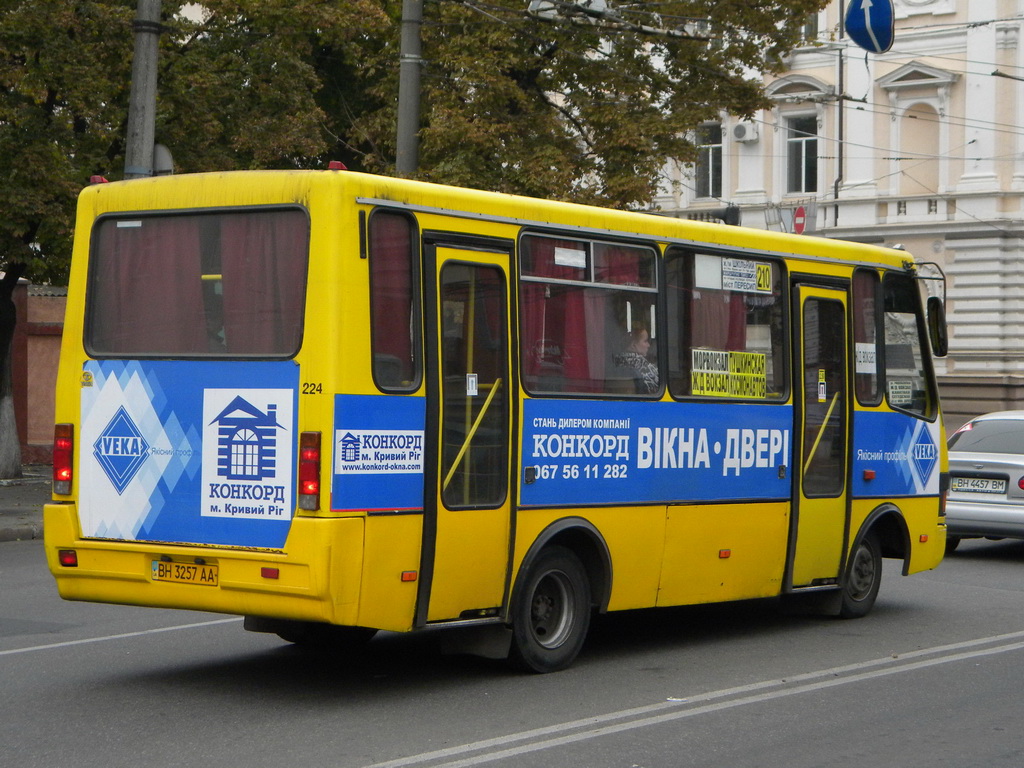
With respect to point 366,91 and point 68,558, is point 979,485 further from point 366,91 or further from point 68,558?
point 366,91

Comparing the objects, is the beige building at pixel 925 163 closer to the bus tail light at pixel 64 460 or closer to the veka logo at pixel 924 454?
the veka logo at pixel 924 454

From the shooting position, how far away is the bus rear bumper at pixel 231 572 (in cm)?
757

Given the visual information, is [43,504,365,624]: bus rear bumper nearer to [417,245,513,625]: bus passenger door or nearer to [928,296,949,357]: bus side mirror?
[417,245,513,625]: bus passenger door

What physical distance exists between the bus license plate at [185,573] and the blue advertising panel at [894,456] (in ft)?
17.7

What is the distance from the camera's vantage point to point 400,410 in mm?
7969

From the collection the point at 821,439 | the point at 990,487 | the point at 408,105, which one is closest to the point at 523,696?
the point at 821,439

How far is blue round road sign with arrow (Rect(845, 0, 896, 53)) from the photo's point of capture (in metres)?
23.1

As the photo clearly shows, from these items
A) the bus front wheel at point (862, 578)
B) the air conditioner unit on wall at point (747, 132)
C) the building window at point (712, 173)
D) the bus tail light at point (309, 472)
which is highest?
the air conditioner unit on wall at point (747, 132)

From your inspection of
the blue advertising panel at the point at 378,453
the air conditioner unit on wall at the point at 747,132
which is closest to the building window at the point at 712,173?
the air conditioner unit on wall at the point at 747,132

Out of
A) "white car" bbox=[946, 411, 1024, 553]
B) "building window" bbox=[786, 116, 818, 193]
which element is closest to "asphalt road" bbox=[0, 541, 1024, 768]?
"white car" bbox=[946, 411, 1024, 553]

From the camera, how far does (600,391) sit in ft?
30.6

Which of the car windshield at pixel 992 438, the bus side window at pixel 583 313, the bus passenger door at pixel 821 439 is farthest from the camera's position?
the car windshield at pixel 992 438

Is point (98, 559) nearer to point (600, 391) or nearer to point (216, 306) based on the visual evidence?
point (216, 306)

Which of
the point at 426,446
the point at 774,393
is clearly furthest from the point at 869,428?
the point at 426,446
